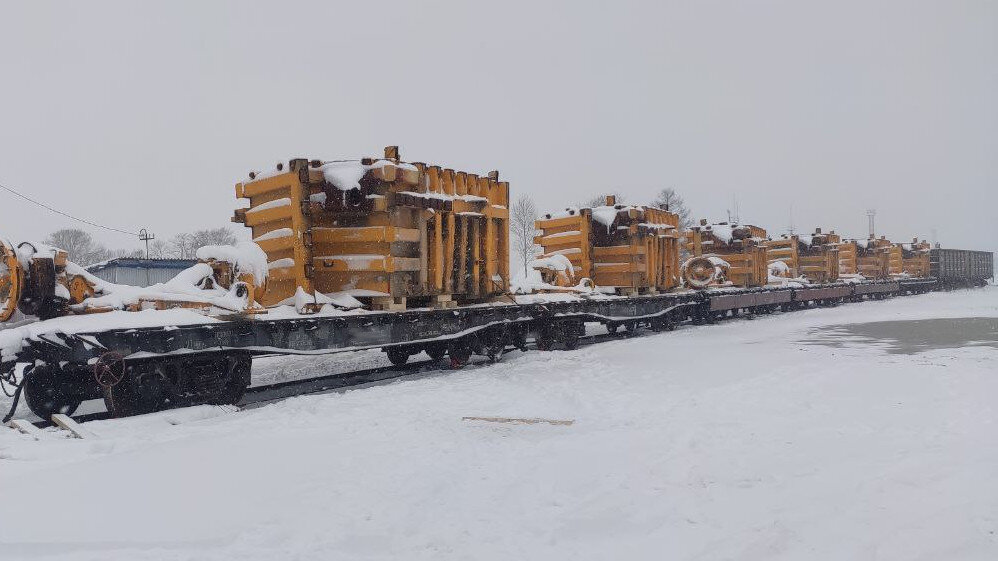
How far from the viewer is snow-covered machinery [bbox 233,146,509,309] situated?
8.38m

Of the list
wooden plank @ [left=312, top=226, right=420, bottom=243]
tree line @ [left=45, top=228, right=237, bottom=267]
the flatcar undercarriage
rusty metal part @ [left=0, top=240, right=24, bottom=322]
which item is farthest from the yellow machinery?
tree line @ [left=45, top=228, right=237, bottom=267]

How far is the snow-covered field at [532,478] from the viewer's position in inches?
129

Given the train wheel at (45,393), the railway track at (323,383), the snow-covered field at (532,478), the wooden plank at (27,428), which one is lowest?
the railway track at (323,383)

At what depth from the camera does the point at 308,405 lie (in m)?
6.52

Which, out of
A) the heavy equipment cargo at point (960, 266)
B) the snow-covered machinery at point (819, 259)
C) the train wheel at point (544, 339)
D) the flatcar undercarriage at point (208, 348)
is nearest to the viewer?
the flatcar undercarriage at point (208, 348)

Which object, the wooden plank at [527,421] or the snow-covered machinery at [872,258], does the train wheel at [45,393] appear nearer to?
the wooden plank at [527,421]

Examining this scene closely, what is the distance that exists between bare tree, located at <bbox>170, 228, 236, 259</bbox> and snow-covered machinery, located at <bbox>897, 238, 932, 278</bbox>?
61049 millimetres

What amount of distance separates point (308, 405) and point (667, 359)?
217 inches

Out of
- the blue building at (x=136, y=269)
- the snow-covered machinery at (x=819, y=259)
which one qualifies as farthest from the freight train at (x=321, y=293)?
the blue building at (x=136, y=269)

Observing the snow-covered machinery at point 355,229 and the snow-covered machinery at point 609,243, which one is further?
the snow-covered machinery at point 609,243

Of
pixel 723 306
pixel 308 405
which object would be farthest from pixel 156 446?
pixel 723 306

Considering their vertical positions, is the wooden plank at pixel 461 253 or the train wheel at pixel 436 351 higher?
the wooden plank at pixel 461 253

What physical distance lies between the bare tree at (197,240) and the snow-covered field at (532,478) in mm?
71006

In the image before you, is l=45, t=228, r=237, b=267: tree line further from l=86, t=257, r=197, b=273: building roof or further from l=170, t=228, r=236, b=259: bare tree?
l=86, t=257, r=197, b=273: building roof
